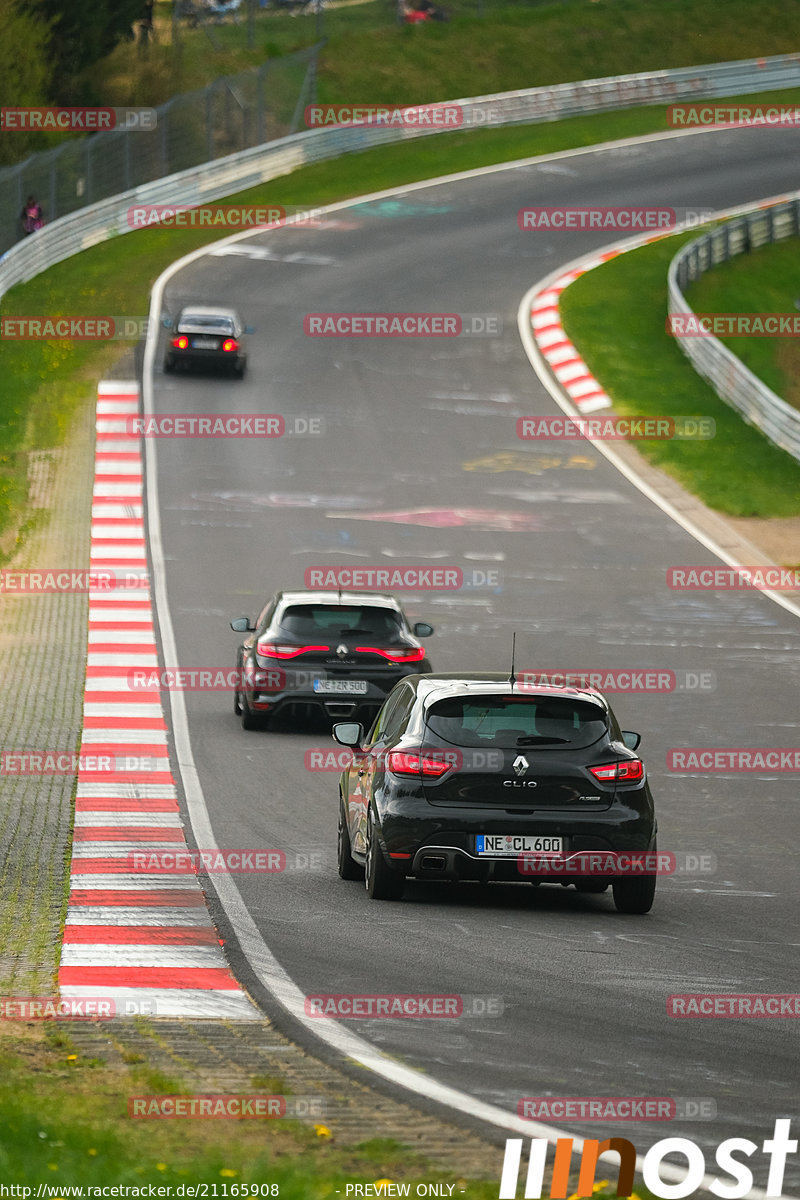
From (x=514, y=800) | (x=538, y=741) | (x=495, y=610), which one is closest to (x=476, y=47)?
(x=495, y=610)

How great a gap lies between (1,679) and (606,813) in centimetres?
1092

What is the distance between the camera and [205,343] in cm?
3903

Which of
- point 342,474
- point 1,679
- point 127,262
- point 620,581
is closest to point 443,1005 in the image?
point 1,679

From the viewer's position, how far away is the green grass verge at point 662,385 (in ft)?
107

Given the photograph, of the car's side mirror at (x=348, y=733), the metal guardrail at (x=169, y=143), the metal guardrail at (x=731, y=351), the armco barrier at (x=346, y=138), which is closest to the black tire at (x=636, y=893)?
the car's side mirror at (x=348, y=733)

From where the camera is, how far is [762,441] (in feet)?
116

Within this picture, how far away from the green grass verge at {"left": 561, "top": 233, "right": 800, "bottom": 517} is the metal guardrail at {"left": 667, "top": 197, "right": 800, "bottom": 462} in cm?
25

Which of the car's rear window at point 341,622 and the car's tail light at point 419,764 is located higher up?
the car's tail light at point 419,764

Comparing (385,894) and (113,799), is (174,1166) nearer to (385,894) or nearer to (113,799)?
(385,894)

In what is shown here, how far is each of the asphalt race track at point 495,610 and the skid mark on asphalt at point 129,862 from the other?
453mm

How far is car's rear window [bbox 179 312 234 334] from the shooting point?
129ft

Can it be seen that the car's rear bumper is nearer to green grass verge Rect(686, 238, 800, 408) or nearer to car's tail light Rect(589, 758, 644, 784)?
car's tail light Rect(589, 758, 644, 784)

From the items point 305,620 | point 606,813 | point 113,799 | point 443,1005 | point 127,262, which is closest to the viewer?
point 443,1005

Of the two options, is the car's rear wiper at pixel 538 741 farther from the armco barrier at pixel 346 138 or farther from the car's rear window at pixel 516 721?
the armco barrier at pixel 346 138
